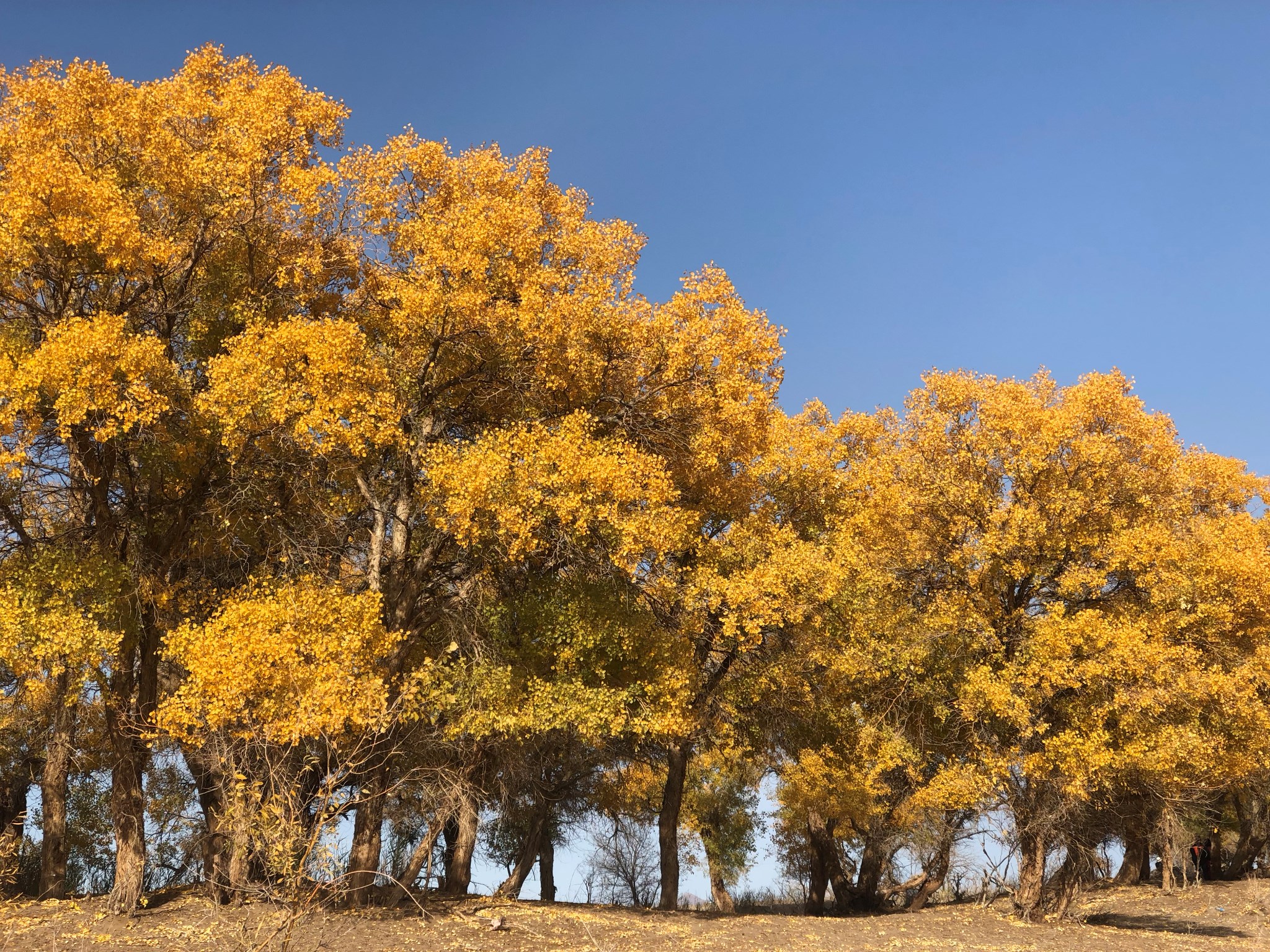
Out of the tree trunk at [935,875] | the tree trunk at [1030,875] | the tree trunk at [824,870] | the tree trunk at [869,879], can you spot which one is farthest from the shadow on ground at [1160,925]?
the tree trunk at [824,870]

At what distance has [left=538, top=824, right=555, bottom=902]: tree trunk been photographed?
30.5 metres

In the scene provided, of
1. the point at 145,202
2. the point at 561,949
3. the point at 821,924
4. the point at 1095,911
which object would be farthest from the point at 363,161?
the point at 1095,911

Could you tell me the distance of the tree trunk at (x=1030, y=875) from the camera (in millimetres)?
20609

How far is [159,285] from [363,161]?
15.0 feet

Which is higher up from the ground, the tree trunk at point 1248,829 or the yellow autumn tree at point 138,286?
the yellow autumn tree at point 138,286

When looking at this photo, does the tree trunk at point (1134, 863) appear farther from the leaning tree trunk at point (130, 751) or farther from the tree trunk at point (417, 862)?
the leaning tree trunk at point (130, 751)

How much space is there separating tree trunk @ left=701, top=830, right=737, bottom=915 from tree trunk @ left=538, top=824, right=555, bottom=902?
483 cm

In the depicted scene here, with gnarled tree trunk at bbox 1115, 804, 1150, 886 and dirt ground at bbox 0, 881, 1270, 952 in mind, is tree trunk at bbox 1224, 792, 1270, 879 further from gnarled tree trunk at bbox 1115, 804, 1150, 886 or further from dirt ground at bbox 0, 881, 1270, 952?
dirt ground at bbox 0, 881, 1270, 952

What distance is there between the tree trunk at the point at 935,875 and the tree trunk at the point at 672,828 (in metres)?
7.96

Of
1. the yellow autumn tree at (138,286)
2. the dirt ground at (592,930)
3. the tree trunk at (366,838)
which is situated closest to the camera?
the dirt ground at (592,930)

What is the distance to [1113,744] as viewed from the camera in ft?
64.2

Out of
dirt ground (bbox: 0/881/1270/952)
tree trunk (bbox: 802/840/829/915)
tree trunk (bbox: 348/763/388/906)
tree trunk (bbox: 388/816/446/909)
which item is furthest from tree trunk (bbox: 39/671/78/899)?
tree trunk (bbox: 802/840/829/915)

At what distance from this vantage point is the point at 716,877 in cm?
3127

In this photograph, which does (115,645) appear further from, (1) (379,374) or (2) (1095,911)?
(2) (1095,911)
